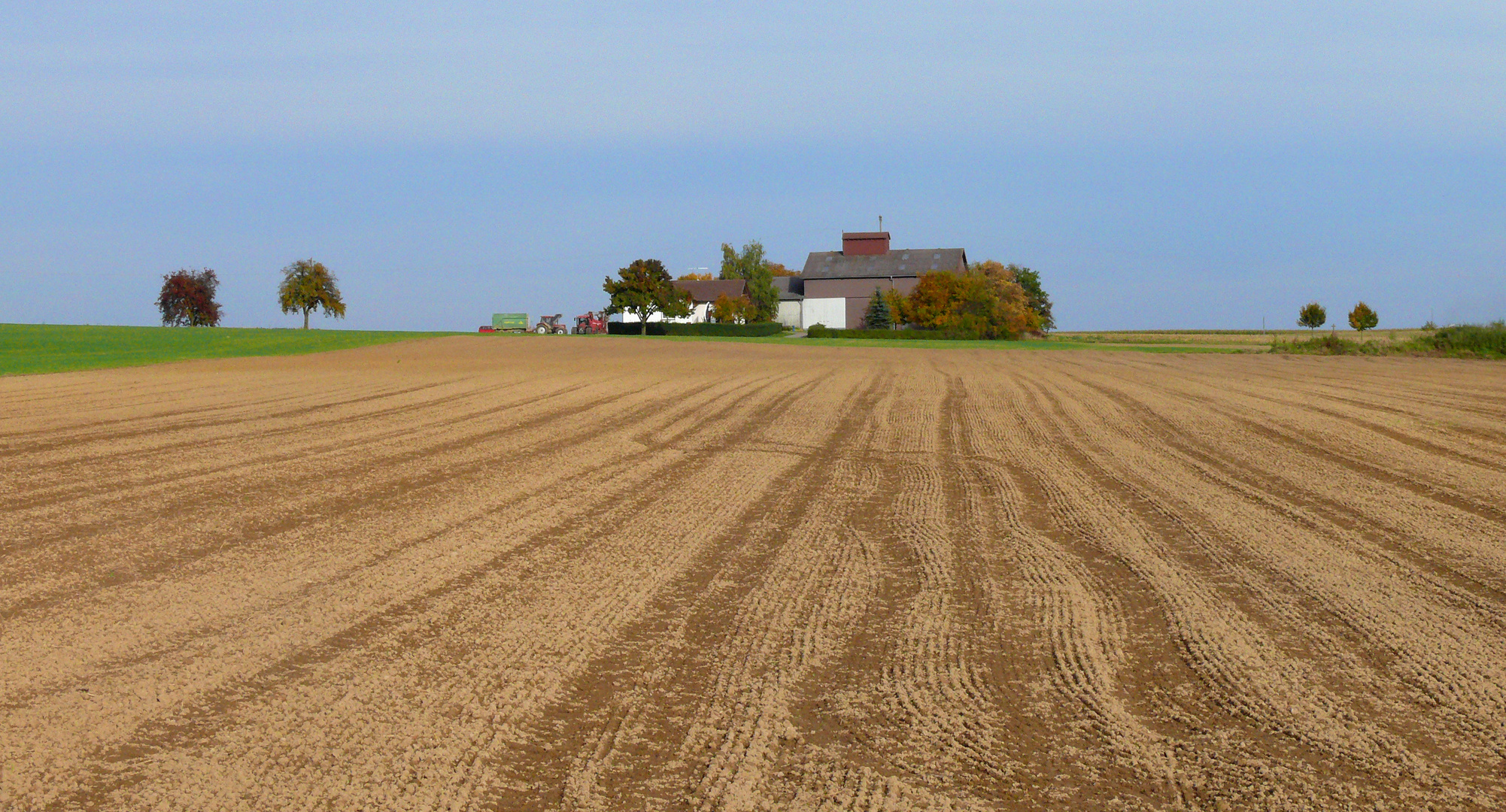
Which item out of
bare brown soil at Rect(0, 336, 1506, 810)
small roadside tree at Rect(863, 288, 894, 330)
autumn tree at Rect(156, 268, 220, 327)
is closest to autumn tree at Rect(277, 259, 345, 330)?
autumn tree at Rect(156, 268, 220, 327)

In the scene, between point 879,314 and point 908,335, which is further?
point 879,314

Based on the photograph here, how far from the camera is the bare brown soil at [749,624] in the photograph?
126 inches

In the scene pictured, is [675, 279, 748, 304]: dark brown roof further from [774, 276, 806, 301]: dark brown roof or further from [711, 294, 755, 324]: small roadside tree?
[711, 294, 755, 324]: small roadside tree

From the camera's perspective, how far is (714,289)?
10588 centimetres

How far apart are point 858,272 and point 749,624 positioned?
291 ft

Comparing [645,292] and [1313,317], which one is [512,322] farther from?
[1313,317]

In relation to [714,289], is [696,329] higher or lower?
lower

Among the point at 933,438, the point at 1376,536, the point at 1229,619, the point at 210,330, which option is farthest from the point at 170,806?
the point at 210,330

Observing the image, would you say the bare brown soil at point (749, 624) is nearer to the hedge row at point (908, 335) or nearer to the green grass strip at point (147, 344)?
the green grass strip at point (147, 344)

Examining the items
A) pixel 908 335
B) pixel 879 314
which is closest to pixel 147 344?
pixel 908 335

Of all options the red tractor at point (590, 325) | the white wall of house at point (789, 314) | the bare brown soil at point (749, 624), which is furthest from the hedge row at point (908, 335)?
the bare brown soil at point (749, 624)

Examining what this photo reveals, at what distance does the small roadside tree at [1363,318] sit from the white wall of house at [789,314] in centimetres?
5770

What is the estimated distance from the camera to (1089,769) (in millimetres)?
3223

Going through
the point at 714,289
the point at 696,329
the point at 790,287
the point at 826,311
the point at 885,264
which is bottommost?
the point at 696,329
